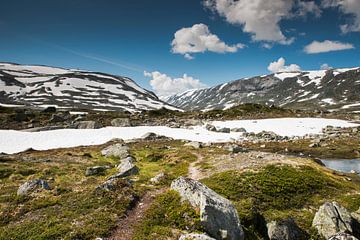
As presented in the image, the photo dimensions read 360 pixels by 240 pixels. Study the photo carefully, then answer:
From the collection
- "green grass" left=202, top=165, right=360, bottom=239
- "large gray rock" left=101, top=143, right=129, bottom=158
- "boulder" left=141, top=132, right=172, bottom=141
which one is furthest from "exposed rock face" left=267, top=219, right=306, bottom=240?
"boulder" left=141, top=132, right=172, bottom=141

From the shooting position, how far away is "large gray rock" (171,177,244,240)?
650 inches

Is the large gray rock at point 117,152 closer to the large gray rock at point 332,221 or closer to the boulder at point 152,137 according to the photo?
the boulder at point 152,137

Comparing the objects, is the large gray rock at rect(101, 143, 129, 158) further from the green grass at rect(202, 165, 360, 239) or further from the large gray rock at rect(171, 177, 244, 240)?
the large gray rock at rect(171, 177, 244, 240)

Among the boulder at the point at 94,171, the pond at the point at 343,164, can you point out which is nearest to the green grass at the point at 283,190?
the boulder at the point at 94,171

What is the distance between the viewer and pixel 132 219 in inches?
702

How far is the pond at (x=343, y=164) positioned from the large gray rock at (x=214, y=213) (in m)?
39.1

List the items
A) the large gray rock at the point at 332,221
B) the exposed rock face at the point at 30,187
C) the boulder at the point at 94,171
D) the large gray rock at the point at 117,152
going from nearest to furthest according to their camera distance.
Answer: the large gray rock at the point at 332,221 < the exposed rock face at the point at 30,187 < the boulder at the point at 94,171 < the large gray rock at the point at 117,152

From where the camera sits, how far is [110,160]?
4778 cm

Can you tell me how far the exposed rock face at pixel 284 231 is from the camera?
66.1 feet

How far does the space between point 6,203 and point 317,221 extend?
25945 millimetres

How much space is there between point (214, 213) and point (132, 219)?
5.42 m

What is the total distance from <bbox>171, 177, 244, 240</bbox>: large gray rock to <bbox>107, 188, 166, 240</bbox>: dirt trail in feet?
10.2

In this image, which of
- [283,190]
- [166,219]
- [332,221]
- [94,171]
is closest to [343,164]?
[283,190]

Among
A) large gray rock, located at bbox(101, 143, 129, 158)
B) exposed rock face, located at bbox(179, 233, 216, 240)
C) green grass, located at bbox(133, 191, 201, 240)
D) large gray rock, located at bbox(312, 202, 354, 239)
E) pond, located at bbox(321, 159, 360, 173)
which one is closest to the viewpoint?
exposed rock face, located at bbox(179, 233, 216, 240)
